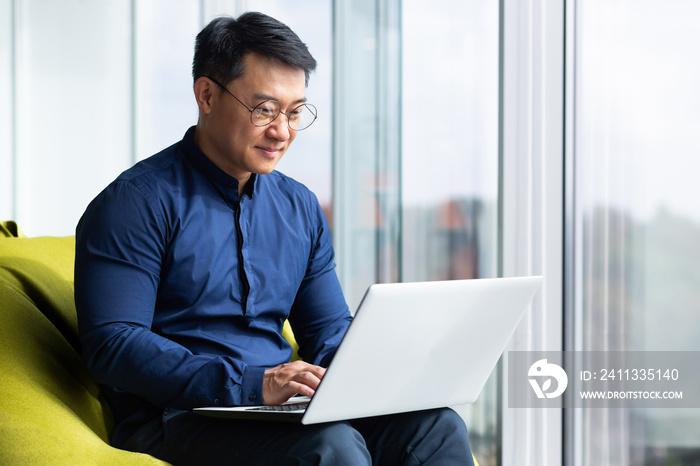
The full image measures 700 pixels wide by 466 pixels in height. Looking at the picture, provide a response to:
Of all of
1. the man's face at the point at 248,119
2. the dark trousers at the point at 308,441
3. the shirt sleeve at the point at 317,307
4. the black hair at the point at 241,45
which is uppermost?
the black hair at the point at 241,45

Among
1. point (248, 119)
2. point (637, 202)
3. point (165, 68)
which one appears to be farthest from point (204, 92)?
point (165, 68)

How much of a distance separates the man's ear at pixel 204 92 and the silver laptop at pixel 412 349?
22.7 inches

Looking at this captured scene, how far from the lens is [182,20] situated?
2.59 metres

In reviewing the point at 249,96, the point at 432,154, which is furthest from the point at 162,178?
the point at 432,154

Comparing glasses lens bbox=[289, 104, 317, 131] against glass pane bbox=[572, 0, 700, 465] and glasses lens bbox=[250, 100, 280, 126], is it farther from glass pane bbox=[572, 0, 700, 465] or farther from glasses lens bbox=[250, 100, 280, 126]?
glass pane bbox=[572, 0, 700, 465]

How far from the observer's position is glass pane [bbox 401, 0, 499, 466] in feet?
6.76

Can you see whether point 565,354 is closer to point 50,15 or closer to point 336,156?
point 336,156

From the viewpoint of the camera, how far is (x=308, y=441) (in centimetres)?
104

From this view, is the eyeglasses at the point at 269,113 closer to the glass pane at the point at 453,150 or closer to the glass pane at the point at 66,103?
the glass pane at the point at 453,150

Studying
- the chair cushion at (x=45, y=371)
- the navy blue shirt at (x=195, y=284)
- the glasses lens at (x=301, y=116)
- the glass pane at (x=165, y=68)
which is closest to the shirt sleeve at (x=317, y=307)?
the navy blue shirt at (x=195, y=284)

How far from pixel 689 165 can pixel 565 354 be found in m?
0.60

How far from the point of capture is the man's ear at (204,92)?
52.2 inches

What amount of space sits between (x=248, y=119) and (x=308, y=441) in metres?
0.59

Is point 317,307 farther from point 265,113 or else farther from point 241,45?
point 241,45
